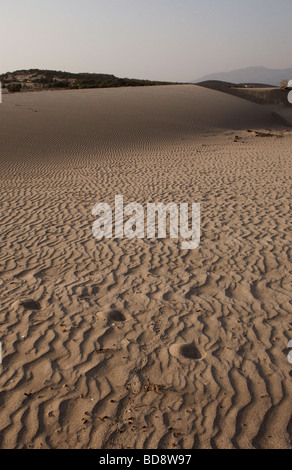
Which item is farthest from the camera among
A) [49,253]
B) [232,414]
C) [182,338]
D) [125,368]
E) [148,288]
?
[49,253]

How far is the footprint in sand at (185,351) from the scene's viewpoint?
4.35 m

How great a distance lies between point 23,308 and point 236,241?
386cm

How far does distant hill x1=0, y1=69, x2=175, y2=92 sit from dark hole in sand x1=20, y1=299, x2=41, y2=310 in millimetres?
32580

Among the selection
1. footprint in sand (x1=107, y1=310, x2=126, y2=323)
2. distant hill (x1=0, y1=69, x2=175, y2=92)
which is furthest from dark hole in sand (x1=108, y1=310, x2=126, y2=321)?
distant hill (x1=0, y1=69, x2=175, y2=92)

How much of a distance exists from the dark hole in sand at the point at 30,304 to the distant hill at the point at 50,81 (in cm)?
3258

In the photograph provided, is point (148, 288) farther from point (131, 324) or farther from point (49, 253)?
point (49, 253)

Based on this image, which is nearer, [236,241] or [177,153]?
[236,241]

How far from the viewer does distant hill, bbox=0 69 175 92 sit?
37.8 m

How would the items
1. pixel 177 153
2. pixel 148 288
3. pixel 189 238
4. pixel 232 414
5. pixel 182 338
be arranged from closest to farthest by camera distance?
pixel 232 414
pixel 182 338
pixel 148 288
pixel 189 238
pixel 177 153

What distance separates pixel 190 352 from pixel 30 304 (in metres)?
2.28

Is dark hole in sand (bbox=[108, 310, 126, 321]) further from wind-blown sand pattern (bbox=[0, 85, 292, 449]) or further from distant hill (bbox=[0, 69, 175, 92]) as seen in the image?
distant hill (bbox=[0, 69, 175, 92])
